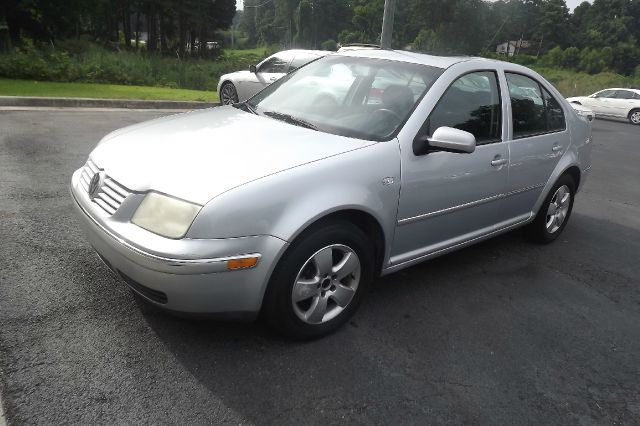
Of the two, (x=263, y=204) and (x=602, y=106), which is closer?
(x=263, y=204)

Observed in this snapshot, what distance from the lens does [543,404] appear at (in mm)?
2580

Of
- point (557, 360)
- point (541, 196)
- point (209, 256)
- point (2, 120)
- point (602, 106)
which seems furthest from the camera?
point (602, 106)

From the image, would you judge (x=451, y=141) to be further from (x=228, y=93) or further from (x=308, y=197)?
(x=228, y=93)

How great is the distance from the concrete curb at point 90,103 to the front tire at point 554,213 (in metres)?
9.31

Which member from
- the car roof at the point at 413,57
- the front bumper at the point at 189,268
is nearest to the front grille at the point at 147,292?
the front bumper at the point at 189,268

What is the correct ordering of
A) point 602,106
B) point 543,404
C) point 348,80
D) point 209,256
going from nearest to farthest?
point 209,256 < point 543,404 < point 348,80 < point 602,106

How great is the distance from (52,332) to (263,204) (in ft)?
4.45

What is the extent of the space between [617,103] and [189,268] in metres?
23.2

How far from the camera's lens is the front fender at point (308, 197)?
2.42 meters

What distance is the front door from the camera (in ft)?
10.6

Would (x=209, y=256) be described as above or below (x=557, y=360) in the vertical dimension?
above

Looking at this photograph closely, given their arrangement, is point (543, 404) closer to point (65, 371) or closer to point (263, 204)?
point (263, 204)

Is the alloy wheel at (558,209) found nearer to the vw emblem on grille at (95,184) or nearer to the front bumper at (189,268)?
the front bumper at (189,268)

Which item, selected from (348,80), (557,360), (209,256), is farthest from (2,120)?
(557,360)
